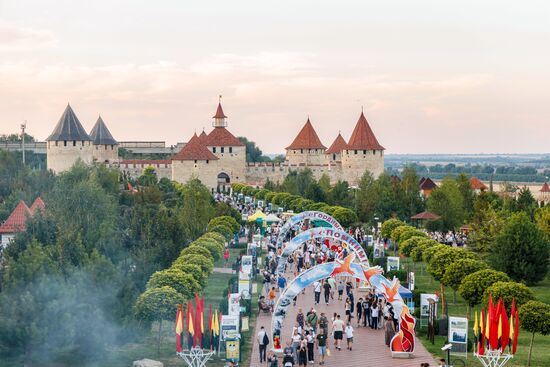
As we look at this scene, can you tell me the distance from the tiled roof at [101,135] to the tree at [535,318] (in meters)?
77.1

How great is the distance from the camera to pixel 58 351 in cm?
2058

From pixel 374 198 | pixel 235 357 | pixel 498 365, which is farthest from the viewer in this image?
pixel 374 198

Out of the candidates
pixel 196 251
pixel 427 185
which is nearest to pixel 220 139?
pixel 427 185

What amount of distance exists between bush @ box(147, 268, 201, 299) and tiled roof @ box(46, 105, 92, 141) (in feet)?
202

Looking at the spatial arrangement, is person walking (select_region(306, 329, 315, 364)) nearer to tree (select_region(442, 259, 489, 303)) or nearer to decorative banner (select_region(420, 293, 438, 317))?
decorative banner (select_region(420, 293, 438, 317))

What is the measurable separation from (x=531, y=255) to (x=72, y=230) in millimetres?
14756

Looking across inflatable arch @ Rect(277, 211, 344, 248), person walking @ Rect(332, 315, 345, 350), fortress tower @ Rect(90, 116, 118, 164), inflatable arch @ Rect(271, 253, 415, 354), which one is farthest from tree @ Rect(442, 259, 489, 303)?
fortress tower @ Rect(90, 116, 118, 164)

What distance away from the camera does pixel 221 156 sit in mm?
89812

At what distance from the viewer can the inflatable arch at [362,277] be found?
20953 mm

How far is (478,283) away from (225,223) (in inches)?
828

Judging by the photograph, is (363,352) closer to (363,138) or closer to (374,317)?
(374,317)

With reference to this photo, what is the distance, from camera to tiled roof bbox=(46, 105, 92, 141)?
276ft

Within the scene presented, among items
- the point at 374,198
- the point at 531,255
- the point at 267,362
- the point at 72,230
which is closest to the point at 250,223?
the point at 374,198

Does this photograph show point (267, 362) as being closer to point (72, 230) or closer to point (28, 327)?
point (28, 327)
